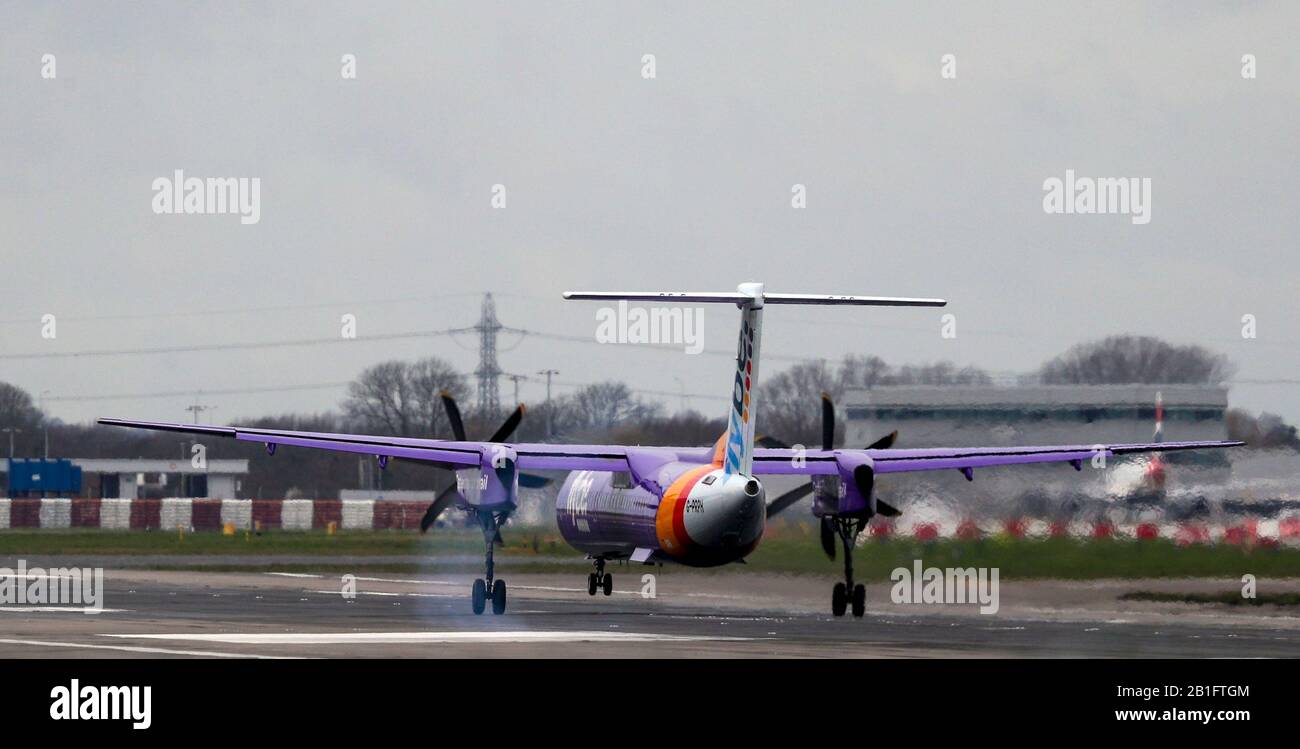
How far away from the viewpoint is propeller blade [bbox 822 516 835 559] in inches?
1620

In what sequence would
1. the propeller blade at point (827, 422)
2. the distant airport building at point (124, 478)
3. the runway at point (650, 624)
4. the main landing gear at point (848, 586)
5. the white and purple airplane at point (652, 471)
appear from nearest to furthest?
the runway at point (650, 624)
the white and purple airplane at point (652, 471)
the main landing gear at point (848, 586)
the propeller blade at point (827, 422)
the distant airport building at point (124, 478)

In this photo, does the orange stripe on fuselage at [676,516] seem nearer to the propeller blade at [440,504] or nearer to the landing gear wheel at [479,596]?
the landing gear wheel at [479,596]

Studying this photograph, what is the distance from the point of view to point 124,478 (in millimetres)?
139375

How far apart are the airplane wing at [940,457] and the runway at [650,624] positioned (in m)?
3.24

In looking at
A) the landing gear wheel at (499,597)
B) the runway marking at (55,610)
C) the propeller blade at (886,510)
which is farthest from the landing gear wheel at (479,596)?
the propeller blade at (886,510)

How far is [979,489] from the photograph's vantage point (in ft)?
144

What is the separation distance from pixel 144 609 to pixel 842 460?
16.3 metres

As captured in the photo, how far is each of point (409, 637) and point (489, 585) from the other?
29.2ft

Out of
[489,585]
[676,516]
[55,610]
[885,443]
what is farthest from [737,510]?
[55,610]

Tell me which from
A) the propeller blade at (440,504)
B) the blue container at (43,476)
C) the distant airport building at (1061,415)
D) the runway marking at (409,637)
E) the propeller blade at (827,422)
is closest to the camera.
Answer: the runway marking at (409,637)

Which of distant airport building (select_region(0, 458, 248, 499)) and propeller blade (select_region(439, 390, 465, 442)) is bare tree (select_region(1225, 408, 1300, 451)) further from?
distant airport building (select_region(0, 458, 248, 499))

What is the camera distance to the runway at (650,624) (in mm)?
29375

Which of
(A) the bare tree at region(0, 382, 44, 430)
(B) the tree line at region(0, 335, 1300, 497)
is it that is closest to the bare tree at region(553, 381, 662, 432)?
(B) the tree line at region(0, 335, 1300, 497)
